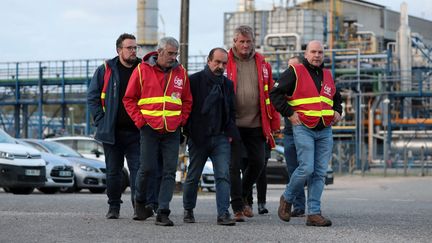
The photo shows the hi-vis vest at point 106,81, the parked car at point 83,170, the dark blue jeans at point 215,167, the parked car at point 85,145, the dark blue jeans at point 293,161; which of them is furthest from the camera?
the parked car at point 85,145

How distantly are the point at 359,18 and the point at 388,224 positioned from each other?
57472mm

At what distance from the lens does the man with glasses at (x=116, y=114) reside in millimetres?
11516

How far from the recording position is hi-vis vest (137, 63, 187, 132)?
10781mm

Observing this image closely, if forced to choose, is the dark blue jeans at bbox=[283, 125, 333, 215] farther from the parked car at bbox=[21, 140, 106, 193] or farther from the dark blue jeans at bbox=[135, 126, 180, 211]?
the parked car at bbox=[21, 140, 106, 193]

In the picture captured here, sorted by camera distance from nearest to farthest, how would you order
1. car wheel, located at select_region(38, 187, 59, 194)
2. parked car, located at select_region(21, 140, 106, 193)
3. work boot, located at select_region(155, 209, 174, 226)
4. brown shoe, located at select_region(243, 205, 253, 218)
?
work boot, located at select_region(155, 209, 174, 226) → brown shoe, located at select_region(243, 205, 253, 218) → car wheel, located at select_region(38, 187, 59, 194) → parked car, located at select_region(21, 140, 106, 193)

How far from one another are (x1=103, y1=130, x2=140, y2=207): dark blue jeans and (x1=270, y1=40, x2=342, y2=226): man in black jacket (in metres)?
1.65

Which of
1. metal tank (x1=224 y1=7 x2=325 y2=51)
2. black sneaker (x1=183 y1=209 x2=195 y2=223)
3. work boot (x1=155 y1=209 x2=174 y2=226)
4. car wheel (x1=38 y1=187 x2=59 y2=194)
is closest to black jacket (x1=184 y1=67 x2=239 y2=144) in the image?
black sneaker (x1=183 y1=209 x2=195 y2=223)

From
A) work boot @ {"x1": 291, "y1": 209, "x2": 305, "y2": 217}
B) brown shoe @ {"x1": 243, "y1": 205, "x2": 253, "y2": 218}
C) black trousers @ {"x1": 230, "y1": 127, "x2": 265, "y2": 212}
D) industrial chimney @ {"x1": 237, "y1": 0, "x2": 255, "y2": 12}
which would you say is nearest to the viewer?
black trousers @ {"x1": 230, "y1": 127, "x2": 265, "y2": 212}

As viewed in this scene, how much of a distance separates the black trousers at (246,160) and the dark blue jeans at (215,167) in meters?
0.42

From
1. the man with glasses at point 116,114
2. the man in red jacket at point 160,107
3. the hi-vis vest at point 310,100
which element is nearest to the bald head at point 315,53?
the hi-vis vest at point 310,100

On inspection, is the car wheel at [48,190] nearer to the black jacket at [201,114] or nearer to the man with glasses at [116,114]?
the man with glasses at [116,114]

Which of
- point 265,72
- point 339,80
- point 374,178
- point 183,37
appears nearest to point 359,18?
point 339,80

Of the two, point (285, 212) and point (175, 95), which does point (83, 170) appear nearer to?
point (285, 212)

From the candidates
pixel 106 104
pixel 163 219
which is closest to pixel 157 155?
pixel 163 219
